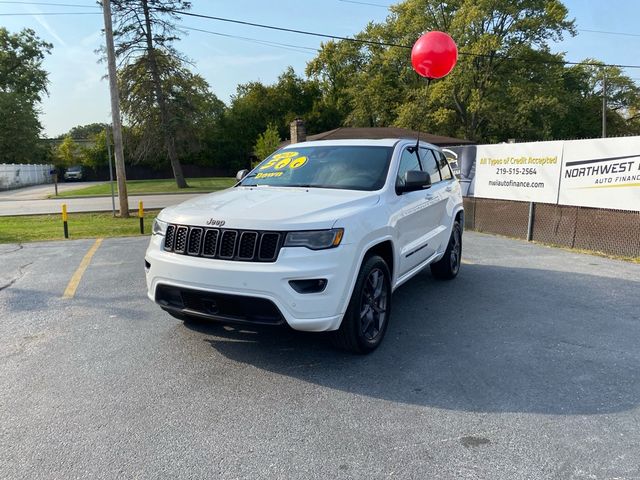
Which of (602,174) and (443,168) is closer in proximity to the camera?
(443,168)

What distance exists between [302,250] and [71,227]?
11.9 m

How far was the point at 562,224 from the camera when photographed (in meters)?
9.33

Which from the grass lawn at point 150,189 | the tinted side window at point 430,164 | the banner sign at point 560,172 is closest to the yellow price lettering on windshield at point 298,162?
the tinted side window at point 430,164

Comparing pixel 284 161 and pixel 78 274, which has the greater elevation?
pixel 284 161

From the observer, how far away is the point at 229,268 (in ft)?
11.3

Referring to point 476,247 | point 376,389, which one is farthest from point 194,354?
point 476,247

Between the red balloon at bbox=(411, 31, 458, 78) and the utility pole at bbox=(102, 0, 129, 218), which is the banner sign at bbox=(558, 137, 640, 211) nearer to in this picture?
the red balloon at bbox=(411, 31, 458, 78)

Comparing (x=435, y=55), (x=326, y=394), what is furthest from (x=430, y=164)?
(x=435, y=55)

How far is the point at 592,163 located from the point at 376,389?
7.16 meters

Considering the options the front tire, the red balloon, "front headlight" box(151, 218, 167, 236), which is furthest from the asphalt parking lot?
the red balloon

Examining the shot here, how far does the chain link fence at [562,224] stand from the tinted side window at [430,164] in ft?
13.6

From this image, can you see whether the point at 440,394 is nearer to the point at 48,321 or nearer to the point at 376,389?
the point at 376,389

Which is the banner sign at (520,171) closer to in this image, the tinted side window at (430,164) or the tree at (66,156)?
the tinted side window at (430,164)

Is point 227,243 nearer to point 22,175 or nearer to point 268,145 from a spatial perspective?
point 268,145
